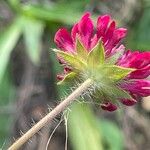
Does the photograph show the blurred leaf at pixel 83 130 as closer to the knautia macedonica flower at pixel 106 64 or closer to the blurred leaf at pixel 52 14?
the blurred leaf at pixel 52 14

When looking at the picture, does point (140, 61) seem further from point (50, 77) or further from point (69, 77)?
point (50, 77)

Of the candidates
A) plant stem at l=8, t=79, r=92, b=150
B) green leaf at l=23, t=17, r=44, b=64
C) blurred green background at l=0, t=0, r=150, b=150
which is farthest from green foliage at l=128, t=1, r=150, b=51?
plant stem at l=8, t=79, r=92, b=150

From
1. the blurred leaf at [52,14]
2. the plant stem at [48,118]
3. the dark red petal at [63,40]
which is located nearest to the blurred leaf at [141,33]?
the blurred leaf at [52,14]

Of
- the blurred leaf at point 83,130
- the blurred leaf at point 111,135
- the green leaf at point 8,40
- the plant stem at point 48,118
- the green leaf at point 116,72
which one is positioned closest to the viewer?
the plant stem at point 48,118

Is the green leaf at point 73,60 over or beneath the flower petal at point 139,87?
over

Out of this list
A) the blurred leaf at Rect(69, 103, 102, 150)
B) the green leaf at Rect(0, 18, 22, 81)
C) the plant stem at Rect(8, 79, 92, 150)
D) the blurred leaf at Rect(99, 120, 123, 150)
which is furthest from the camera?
the blurred leaf at Rect(99, 120, 123, 150)

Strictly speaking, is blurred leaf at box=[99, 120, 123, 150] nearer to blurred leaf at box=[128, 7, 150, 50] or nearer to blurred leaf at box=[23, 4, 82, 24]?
blurred leaf at box=[128, 7, 150, 50]

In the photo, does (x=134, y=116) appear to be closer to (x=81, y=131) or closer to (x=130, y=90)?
(x=81, y=131)

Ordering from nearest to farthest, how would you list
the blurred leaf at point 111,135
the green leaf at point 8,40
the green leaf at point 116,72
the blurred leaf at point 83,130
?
the green leaf at point 116,72 → the green leaf at point 8,40 → the blurred leaf at point 83,130 → the blurred leaf at point 111,135

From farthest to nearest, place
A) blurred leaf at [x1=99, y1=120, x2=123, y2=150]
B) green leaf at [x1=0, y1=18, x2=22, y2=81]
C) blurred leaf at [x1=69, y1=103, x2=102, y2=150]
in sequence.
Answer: blurred leaf at [x1=99, y1=120, x2=123, y2=150], blurred leaf at [x1=69, y1=103, x2=102, y2=150], green leaf at [x1=0, y1=18, x2=22, y2=81]
